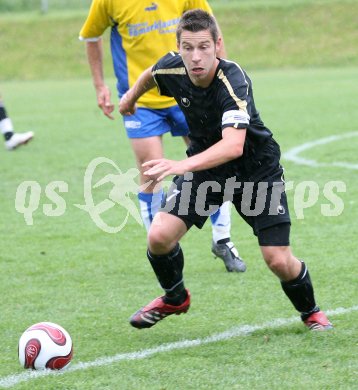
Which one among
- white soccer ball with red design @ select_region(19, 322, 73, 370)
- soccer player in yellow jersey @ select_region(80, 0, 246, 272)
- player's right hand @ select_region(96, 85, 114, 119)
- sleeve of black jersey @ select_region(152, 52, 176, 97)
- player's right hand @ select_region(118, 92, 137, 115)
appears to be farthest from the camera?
player's right hand @ select_region(96, 85, 114, 119)

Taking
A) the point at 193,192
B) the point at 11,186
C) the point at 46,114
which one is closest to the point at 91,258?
the point at 193,192

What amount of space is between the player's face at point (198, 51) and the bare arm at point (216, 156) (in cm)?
34

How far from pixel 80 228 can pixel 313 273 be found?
8.40ft

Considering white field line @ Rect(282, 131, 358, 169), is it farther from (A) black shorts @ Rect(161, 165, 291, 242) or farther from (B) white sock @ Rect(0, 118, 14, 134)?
(A) black shorts @ Rect(161, 165, 291, 242)

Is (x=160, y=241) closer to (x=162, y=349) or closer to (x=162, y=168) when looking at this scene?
(x=162, y=349)

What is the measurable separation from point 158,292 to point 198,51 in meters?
1.93

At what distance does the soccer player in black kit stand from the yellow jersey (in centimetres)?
159

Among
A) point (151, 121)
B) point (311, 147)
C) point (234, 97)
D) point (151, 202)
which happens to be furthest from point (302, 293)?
point (311, 147)

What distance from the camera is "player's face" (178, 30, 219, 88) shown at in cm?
467

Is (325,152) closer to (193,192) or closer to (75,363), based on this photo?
(193,192)

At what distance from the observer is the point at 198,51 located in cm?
469

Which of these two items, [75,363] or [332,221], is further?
[332,221]

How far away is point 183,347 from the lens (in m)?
4.84

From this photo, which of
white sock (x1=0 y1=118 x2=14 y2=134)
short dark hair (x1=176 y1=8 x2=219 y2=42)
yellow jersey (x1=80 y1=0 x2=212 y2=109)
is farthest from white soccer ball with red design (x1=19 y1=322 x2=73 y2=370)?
white sock (x1=0 y1=118 x2=14 y2=134)
